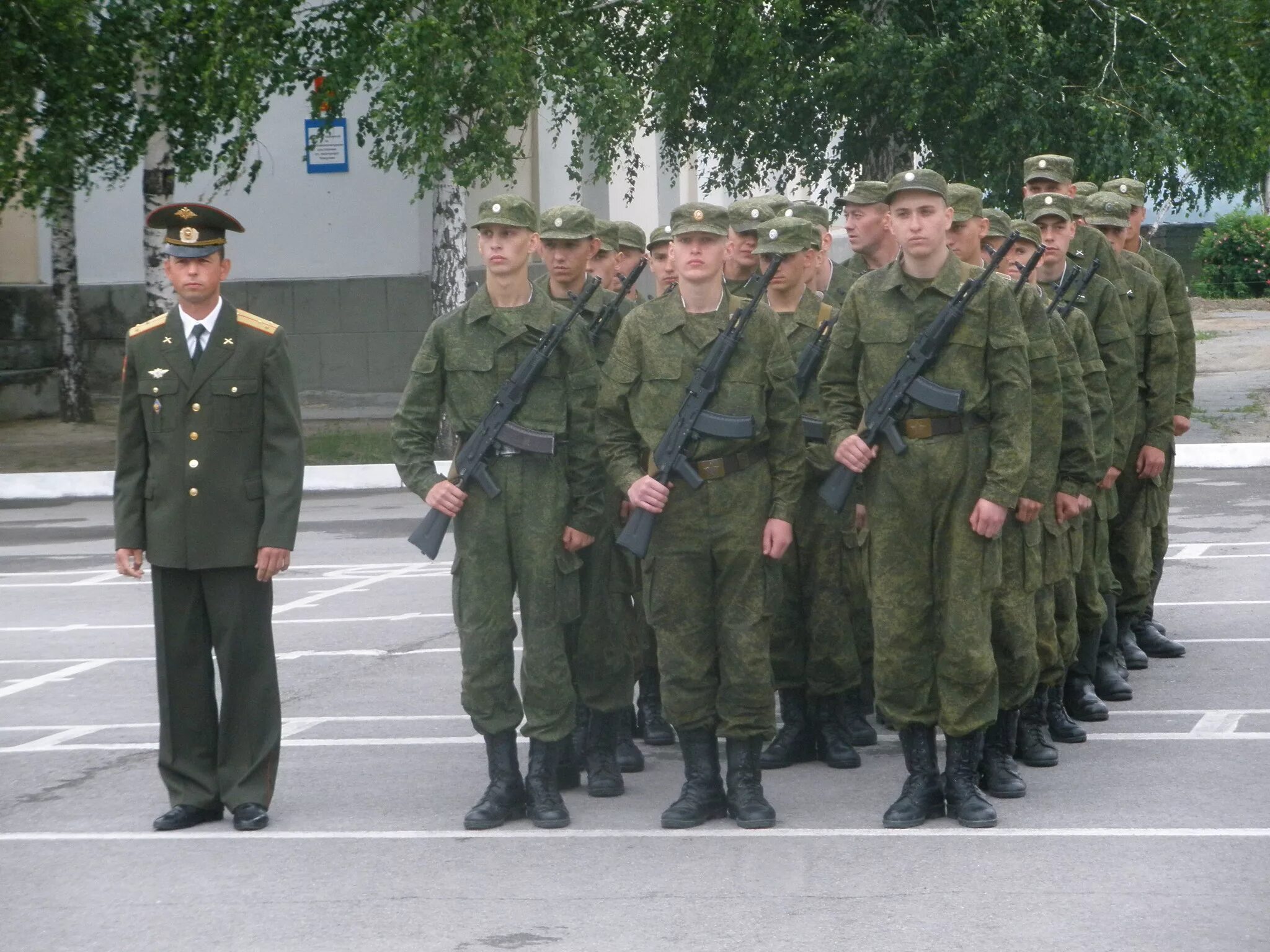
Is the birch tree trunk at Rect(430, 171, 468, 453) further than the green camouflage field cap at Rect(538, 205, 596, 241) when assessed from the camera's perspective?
Yes

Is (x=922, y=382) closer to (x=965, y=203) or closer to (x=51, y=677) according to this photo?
(x=965, y=203)

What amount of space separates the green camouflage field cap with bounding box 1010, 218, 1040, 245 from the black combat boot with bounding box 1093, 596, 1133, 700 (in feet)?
5.24

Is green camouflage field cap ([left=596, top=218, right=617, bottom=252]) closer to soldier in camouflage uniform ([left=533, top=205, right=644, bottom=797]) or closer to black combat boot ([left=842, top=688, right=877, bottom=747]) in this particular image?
soldier in camouflage uniform ([left=533, top=205, right=644, bottom=797])

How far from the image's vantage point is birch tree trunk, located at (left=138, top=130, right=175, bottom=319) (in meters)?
19.5

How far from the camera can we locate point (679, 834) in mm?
6250

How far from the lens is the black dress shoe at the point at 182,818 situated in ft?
21.3

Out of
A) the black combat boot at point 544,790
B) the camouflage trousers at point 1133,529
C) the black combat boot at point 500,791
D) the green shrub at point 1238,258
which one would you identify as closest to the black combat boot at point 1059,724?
the camouflage trousers at point 1133,529

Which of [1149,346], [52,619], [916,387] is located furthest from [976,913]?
[52,619]

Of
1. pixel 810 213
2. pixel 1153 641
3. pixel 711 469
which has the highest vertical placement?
pixel 810 213

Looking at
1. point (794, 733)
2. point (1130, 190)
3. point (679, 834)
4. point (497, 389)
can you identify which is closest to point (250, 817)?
point (679, 834)

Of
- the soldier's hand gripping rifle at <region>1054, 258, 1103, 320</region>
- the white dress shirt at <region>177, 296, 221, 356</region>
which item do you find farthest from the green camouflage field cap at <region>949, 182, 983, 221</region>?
the white dress shirt at <region>177, 296, 221, 356</region>

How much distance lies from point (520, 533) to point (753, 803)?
1158 mm

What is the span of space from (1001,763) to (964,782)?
41 cm

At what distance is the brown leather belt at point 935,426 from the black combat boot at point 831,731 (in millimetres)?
1409
